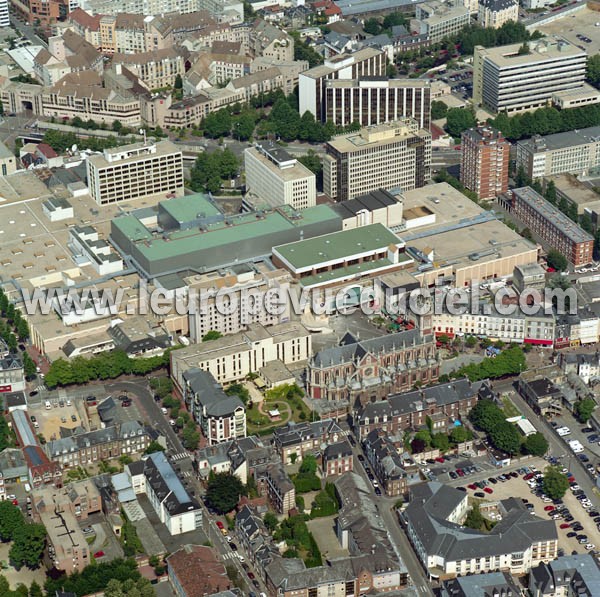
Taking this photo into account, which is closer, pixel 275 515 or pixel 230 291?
pixel 275 515

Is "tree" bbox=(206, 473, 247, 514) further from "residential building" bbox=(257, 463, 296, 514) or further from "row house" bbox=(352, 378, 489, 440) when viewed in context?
"row house" bbox=(352, 378, 489, 440)

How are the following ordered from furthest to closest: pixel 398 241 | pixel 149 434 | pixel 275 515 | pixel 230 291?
pixel 398 241 < pixel 230 291 < pixel 149 434 < pixel 275 515

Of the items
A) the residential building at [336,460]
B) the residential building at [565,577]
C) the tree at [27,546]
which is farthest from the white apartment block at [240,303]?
the residential building at [565,577]

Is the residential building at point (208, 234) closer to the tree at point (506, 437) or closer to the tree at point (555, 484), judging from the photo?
the tree at point (506, 437)

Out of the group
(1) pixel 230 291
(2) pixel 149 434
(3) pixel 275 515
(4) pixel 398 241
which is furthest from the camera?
(4) pixel 398 241

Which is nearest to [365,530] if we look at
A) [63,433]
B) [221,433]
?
[221,433]

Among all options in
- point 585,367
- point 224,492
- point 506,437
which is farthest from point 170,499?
point 585,367

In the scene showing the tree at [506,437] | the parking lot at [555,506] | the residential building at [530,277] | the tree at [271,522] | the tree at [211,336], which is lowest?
the parking lot at [555,506]

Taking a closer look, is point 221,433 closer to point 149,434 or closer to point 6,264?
point 149,434
